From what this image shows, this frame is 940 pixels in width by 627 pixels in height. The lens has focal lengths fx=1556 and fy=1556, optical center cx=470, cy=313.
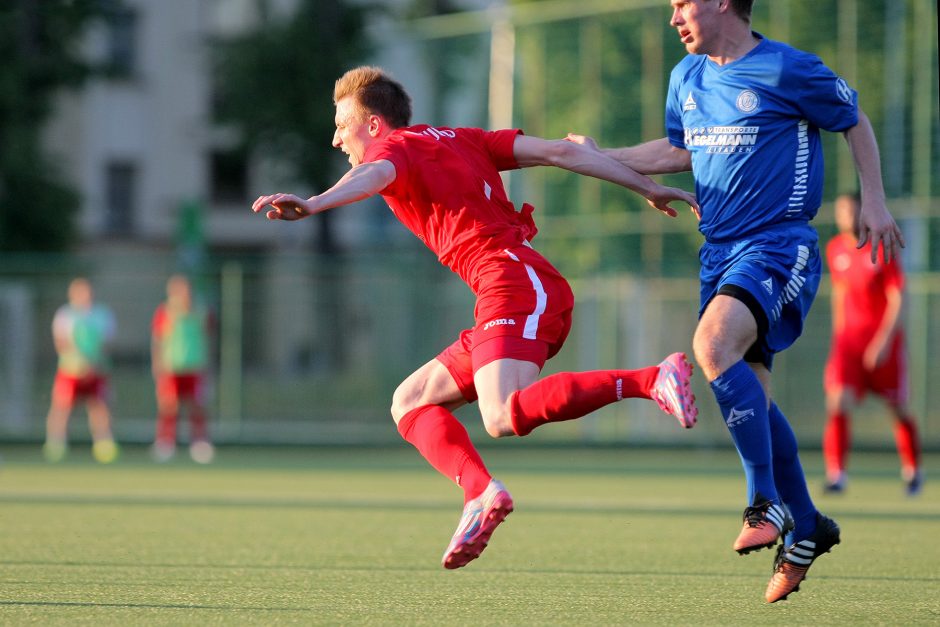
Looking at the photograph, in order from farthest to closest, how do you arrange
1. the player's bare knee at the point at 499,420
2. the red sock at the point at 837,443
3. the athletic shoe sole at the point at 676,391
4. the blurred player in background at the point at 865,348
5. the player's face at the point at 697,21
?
the blurred player in background at the point at 865,348 → the red sock at the point at 837,443 → the player's face at the point at 697,21 → the player's bare knee at the point at 499,420 → the athletic shoe sole at the point at 676,391

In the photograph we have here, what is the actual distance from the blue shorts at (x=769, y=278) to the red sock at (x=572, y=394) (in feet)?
1.53

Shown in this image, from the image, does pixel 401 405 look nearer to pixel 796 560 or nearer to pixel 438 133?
pixel 438 133

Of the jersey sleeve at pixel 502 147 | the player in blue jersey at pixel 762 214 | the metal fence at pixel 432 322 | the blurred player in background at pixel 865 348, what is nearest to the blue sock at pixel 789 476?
the player in blue jersey at pixel 762 214

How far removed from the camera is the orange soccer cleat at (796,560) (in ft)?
18.4

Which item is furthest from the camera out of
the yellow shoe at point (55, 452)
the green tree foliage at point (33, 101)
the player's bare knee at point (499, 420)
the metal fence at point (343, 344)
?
the green tree foliage at point (33, 101)

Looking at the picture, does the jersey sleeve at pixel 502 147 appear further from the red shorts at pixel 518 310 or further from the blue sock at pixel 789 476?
the blue sock at pixel 789 476

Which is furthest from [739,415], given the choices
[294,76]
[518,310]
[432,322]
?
[294,76]

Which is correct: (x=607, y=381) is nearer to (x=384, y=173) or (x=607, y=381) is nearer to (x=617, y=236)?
(x=384, y=173)

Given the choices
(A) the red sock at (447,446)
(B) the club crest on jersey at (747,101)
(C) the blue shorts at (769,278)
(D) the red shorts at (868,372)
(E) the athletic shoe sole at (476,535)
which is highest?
(B) the club crest on jersey at (747,101)

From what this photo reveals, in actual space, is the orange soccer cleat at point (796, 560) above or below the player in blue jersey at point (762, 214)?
below

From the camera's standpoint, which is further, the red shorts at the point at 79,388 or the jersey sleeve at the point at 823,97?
the red shorts at the point at 79,388

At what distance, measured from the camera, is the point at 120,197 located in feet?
142

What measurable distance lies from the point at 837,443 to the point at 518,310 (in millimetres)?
6327

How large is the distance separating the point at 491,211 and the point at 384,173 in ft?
1.64
